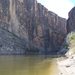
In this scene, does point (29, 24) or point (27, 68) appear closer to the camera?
point (27, 68)

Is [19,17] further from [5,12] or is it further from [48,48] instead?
[48,48]

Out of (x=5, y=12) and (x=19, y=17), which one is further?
(x=19, y=17)

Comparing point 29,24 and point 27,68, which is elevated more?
point 29,24

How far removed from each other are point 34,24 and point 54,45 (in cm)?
1964

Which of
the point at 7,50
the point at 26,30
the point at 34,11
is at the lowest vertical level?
the point at 7,50

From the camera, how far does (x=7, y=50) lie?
28.7m

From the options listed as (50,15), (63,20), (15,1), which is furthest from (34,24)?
(63,20)

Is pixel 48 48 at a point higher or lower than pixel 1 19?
lower

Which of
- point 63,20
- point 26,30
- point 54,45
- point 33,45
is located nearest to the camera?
point 26,30

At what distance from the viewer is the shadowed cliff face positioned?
125 ft

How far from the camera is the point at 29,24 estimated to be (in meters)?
52.6

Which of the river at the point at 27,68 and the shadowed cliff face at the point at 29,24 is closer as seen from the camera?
the river at the point at 27,68

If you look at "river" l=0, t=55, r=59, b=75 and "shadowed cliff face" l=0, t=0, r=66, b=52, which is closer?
"river" l=0, t=55, r=59, b=75

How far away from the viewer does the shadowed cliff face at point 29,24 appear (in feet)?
125
